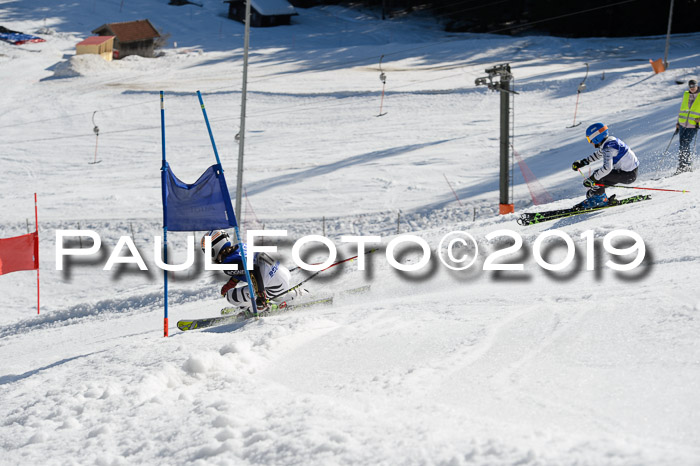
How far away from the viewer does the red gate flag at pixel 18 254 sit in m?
14.3

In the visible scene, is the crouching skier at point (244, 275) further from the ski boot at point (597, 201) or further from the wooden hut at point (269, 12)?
the wooden hut at point (269, 12)

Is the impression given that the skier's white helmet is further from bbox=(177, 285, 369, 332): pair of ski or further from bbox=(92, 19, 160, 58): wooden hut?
bbox=(92, 19, 160, 58): wooden hut

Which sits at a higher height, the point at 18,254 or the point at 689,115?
the point at 689,115

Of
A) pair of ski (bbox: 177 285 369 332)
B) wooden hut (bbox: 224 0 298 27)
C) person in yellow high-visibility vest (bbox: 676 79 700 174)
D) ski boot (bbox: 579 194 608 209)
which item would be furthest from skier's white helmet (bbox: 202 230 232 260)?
wooden hut (bbox: 224 0 298 27)

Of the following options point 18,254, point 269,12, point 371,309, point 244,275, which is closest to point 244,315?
point 244,275

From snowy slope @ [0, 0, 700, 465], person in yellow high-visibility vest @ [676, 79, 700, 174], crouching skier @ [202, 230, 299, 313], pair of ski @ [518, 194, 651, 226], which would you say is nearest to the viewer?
snowy slope @ [0, 0, 700, 465]

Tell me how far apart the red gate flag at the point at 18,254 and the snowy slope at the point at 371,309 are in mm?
987

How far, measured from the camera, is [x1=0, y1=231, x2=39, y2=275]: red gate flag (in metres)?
14.3

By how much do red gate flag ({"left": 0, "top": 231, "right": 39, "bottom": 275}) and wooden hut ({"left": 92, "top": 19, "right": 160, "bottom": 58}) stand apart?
120 feet

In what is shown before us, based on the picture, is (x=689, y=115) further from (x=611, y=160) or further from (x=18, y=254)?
(x=18, y=254)

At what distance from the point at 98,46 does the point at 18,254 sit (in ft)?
117

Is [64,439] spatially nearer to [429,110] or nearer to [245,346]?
[245,346]

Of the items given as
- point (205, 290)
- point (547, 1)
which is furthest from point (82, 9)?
point (205, 290)

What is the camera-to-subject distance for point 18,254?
14375 millimetres
